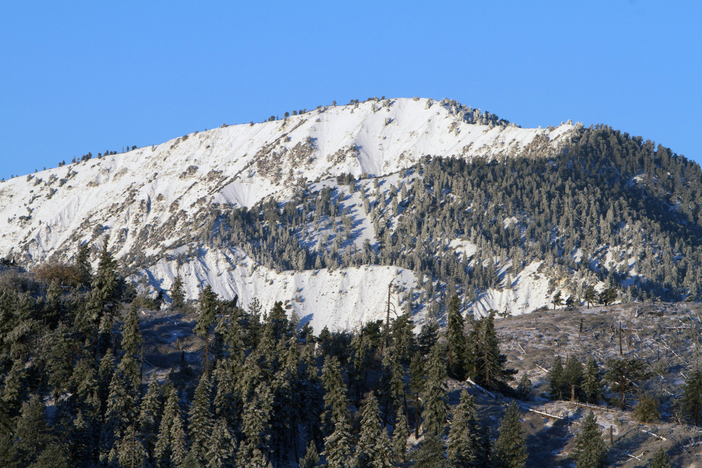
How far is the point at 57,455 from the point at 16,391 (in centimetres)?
1565

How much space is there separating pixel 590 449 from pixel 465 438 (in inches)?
479

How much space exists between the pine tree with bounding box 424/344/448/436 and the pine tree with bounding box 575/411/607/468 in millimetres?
14590

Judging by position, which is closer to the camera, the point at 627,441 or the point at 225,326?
the point at 627,441

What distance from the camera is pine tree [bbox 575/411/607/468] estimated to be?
70.4 metres

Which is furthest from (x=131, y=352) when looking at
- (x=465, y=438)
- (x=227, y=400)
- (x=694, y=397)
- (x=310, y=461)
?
(x=694, y=397)

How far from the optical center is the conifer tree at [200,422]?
247 feet

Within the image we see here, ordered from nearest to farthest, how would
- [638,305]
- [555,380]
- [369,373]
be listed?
1. [555,380]
2. [369,373]
3. [638,305]

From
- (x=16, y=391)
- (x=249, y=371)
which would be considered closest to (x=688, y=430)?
(x=249, y=371)

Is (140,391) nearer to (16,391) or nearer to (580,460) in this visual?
(16,391)

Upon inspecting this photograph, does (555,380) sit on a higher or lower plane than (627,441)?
higher

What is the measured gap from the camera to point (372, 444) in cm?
7288

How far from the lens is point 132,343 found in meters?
88.5

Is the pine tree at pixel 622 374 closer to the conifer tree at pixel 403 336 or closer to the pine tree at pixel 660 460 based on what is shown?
the pine tree at pixel 660 460

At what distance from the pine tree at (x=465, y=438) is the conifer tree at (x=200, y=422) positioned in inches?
980
